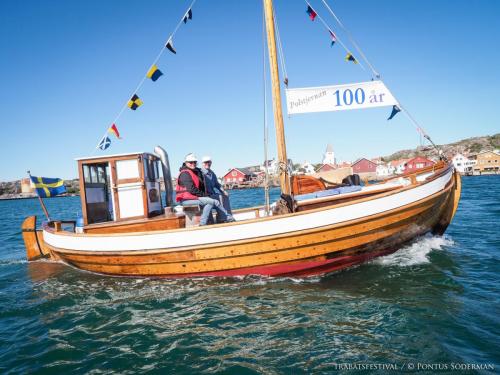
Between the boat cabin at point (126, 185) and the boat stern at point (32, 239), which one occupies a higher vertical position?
the boat cabin at point (126, 185)

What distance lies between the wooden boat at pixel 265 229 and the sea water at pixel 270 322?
17.5 inches

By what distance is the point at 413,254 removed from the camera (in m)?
7.80

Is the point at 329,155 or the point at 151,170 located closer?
the point at 151,170

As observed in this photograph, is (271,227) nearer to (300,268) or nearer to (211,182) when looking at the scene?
(300,268)

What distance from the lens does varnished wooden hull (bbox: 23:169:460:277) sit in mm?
6395

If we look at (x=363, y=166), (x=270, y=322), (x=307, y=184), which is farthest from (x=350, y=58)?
(x=363, y=166)

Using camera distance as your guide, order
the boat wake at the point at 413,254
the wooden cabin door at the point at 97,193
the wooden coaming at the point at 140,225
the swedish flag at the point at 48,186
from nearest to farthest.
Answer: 1. the boat wake at the point at 413,254
2. the wooden coaming at the point at 140,225
3. the wooden cabin door at the point at 97,193
4. the swedish flag at the point at 48,186

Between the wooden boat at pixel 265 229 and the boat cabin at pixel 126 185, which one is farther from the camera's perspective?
the boat cabin at pixel 126 185

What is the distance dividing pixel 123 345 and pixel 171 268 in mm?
2586

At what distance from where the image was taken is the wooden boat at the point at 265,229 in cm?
637

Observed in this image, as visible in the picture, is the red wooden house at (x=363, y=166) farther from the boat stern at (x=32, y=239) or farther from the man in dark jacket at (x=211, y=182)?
the boat stern at (x=32, y=239)

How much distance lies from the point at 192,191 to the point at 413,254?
6.14 m

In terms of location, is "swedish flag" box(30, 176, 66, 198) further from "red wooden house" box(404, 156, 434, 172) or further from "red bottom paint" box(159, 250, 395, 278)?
"red wooden house" box(404, 156, 434, 172)

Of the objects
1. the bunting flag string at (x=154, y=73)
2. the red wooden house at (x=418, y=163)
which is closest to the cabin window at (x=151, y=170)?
the bunting flag string at (x=154, y=73)
